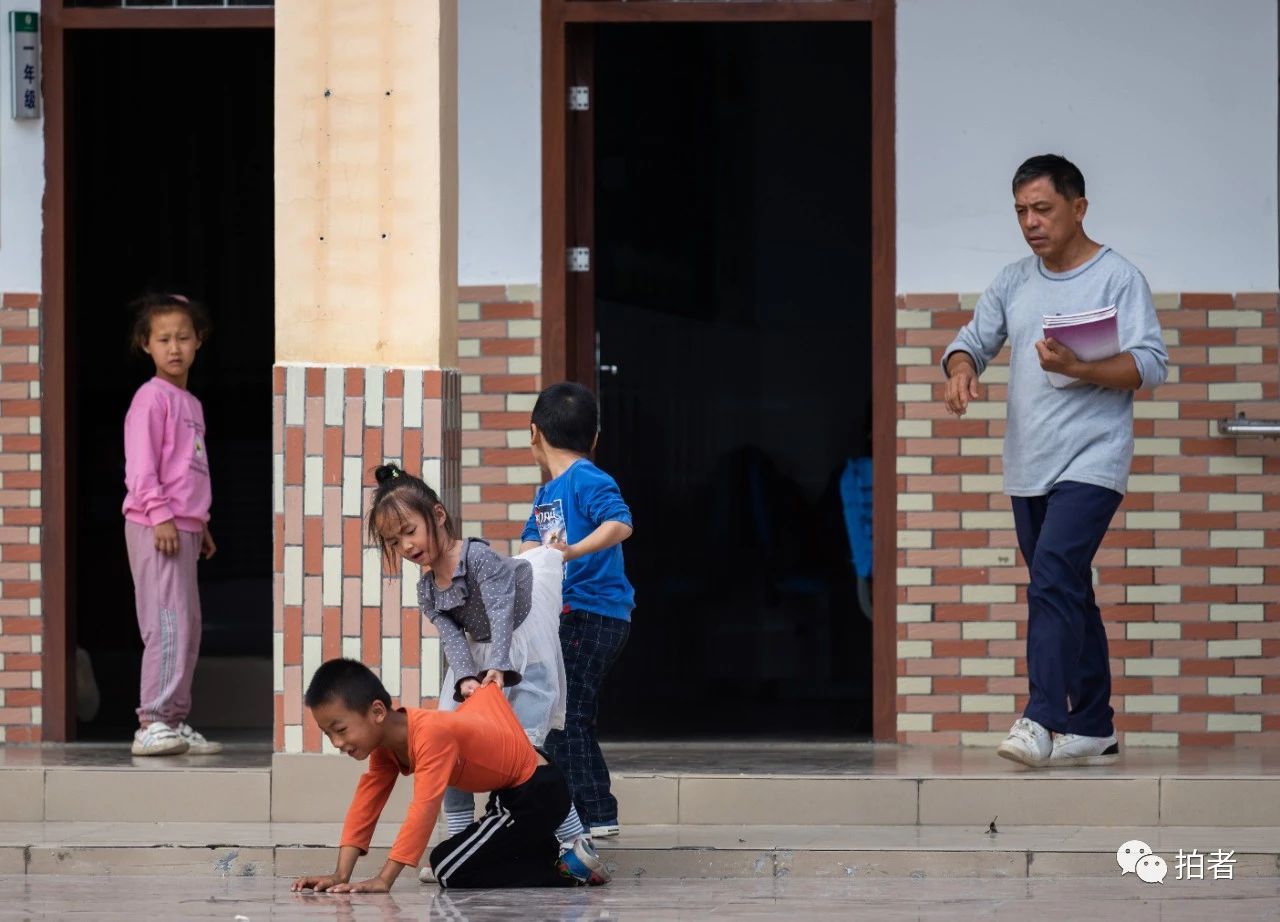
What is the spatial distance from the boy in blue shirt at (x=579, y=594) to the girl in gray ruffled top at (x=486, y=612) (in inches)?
9.9

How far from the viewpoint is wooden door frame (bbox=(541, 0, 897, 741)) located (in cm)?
841

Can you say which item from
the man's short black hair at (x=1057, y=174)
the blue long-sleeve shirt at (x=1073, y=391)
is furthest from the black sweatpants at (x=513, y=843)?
the man's short black hair at (x=1057, y=174)

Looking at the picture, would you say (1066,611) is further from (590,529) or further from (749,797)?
(590,529)

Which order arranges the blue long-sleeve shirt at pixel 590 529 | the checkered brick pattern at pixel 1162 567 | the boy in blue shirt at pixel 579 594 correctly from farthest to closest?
the checkered brick pattern at pixel 1162 567 → the boy in blue shirt at pixel 579 594 → the blue long-sleeve shirt at pixel 590 529

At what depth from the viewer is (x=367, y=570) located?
7.13 m

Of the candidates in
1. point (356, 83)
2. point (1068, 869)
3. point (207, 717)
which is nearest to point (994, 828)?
point (1068, 869)

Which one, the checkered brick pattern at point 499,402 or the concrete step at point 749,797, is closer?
the concrete step at point 749,797

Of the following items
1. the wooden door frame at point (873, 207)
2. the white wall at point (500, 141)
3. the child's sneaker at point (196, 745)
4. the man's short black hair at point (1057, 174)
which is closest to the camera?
the man's short black hair at point (1057, 174)

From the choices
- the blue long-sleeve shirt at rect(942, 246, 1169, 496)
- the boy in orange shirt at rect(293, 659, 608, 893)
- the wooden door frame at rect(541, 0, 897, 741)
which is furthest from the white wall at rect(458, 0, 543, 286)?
the boy in orange shirt at rect(293, 659, 608, 893)

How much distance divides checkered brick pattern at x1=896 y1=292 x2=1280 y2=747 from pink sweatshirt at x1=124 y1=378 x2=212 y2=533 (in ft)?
8.87

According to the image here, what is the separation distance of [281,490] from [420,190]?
1.08 m

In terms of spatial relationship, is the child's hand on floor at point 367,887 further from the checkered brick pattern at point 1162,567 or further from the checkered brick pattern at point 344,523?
the checkered brick pattern at point 1162,567

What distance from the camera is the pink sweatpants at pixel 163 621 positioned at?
8086mm

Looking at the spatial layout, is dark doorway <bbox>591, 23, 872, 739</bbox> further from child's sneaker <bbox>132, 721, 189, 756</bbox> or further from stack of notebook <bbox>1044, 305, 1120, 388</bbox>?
stack of notebook <bbox>1044, 305, 1120, 388</bbox>
